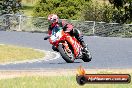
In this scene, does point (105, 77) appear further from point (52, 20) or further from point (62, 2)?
point (62, 2)

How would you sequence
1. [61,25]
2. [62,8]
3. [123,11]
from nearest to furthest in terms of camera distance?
1. [61,25]
2. [123,11]
3. [62,8]

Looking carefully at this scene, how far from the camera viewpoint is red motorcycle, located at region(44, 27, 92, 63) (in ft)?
42.8

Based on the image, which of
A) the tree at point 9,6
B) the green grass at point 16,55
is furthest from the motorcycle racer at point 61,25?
the tree at point 9,6

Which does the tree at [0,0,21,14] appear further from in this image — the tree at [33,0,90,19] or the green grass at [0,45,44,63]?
the green grass at [0,45,44,63]

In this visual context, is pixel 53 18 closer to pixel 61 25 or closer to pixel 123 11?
pixel 61 25

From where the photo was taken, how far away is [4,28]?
49.3 metres

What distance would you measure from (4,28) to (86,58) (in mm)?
36571

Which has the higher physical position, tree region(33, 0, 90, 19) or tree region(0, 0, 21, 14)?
tree region(33, 0, 90, 19)

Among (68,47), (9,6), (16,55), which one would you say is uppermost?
(68,47)

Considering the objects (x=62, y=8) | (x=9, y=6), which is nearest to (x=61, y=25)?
(x=62, y=8)

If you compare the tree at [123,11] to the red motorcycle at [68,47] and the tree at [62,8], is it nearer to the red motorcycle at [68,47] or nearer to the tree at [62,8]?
the tree at [62,8]

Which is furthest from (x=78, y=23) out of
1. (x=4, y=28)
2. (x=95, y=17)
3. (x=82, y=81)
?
(x=82, y=81)

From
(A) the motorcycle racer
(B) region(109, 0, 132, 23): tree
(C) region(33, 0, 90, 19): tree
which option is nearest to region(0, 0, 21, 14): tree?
(C) region(33, 0, 90, 19): tree

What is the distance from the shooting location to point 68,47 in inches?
534
